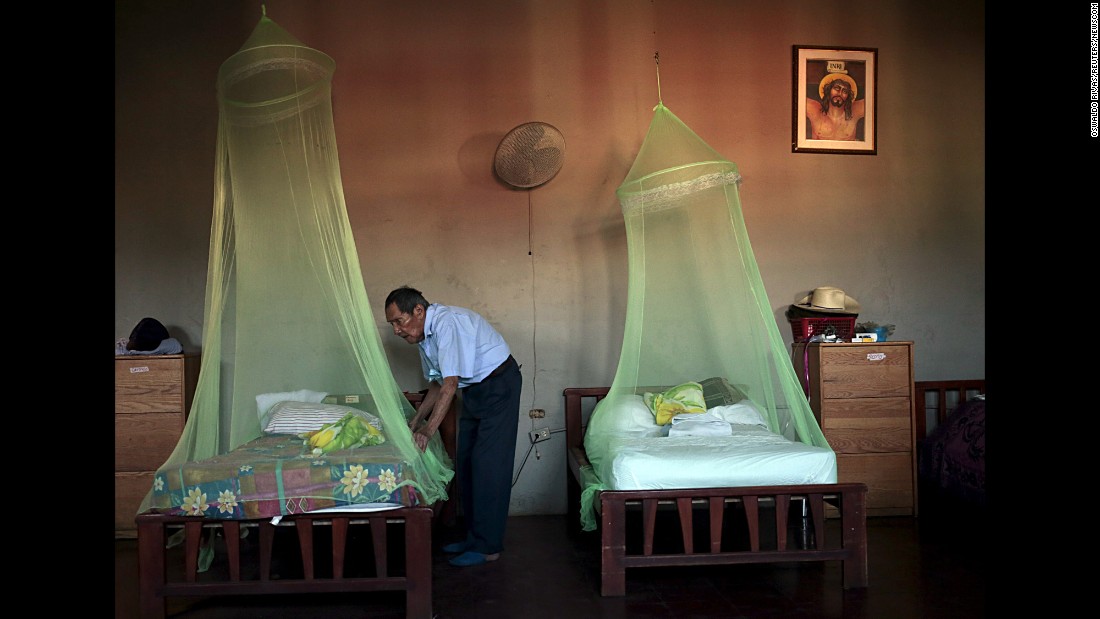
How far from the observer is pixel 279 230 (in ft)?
10.3

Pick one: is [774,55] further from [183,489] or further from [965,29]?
[183,489]

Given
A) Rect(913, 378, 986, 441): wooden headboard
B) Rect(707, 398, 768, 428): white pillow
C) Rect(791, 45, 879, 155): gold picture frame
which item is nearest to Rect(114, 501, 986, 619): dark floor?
Rect(707, 398, 768, 428): white pillow

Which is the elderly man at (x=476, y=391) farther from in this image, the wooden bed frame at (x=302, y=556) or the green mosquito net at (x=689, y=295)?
the wooden bed frame at (x=302, y=556)

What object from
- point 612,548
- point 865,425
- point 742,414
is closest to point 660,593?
point 612,548

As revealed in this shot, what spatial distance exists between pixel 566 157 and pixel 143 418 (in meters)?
2.87

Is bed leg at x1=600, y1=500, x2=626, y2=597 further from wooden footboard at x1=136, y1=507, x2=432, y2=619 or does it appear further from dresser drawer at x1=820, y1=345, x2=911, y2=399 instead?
dresser drawer at x1=820, y1=345, x2=911, y2=399

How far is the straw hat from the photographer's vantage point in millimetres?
4625

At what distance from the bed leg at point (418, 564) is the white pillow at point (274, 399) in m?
1.06

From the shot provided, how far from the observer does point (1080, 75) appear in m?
0.95

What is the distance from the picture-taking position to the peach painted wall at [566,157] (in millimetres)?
4664

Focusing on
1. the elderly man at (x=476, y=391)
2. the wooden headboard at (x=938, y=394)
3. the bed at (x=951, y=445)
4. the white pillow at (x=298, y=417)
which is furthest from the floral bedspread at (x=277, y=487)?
the wooden headboard at (x=938, y=394)

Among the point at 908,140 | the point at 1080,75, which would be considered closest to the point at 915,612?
the point at 1080,75

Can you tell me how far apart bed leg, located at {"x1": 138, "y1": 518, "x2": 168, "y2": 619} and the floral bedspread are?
0.09 m
